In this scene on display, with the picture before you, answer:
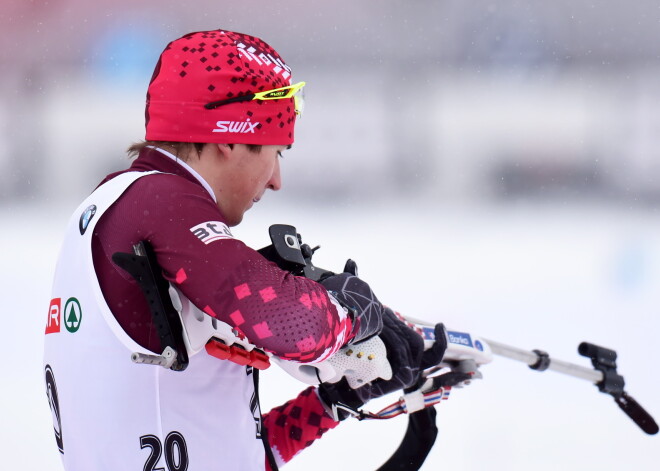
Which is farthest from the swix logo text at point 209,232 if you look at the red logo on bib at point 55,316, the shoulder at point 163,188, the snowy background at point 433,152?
the snowy background at point 433,152

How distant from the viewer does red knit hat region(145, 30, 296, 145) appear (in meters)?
1.57

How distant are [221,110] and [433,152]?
12.5ft

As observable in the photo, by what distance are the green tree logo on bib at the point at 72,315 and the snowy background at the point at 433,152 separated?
190 centimetres

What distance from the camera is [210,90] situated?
1575 millimetres

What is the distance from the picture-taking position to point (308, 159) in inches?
204

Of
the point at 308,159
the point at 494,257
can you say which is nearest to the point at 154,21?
the point at 308,159

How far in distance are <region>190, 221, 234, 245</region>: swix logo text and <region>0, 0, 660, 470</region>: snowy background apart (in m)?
2.14

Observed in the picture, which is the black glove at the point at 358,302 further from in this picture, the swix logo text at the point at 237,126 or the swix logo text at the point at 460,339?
the swix logo text at the point at 460,339

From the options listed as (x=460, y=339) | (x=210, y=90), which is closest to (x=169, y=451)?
(x=210, y=90)

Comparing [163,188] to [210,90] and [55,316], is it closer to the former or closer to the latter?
[210,90]

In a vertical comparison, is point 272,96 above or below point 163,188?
above

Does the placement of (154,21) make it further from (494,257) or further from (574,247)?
(574,247)

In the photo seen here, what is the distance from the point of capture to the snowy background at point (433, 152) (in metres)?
3.90

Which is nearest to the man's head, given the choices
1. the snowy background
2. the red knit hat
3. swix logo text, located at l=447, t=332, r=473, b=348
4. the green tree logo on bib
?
the red knit hat
